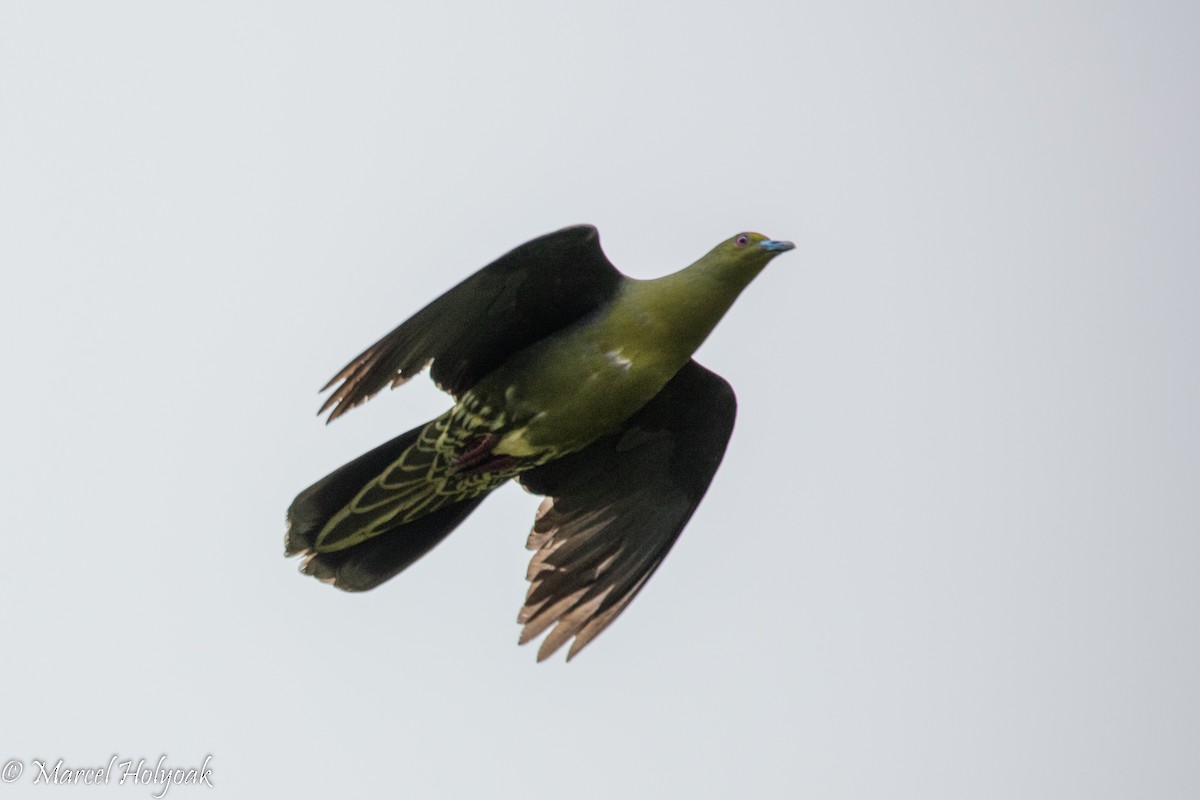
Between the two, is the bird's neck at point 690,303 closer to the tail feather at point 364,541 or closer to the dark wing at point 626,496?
the dark wing at point 626,496

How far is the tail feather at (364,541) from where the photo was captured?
787cm

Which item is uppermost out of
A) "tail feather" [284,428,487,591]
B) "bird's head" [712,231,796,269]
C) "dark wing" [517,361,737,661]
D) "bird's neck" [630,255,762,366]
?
"bird's head" [712,231,796,269]

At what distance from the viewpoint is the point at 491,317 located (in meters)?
7.56

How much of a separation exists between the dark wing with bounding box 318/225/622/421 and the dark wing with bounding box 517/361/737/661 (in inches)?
31.9

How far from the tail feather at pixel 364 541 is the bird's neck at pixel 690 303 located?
4.58ft

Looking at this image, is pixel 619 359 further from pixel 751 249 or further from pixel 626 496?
pixel 626 496

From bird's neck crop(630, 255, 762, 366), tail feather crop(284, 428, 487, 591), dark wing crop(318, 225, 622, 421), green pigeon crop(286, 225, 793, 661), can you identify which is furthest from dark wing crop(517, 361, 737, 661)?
dark wing crop(318, 225, 622, 421)

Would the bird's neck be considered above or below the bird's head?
below

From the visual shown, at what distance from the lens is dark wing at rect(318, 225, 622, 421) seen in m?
7.21

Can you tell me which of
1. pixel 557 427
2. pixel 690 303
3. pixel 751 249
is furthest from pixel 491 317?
pixel 751 249

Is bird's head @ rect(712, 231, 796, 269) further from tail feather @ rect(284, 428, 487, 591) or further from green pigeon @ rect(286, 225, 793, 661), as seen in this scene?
tail feather @ rect(284, 428, 487, 591)

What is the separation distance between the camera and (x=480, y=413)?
7762 millimetres

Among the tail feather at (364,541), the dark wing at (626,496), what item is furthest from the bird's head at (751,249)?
the tail feather at (364,541)

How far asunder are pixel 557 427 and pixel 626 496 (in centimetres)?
88
